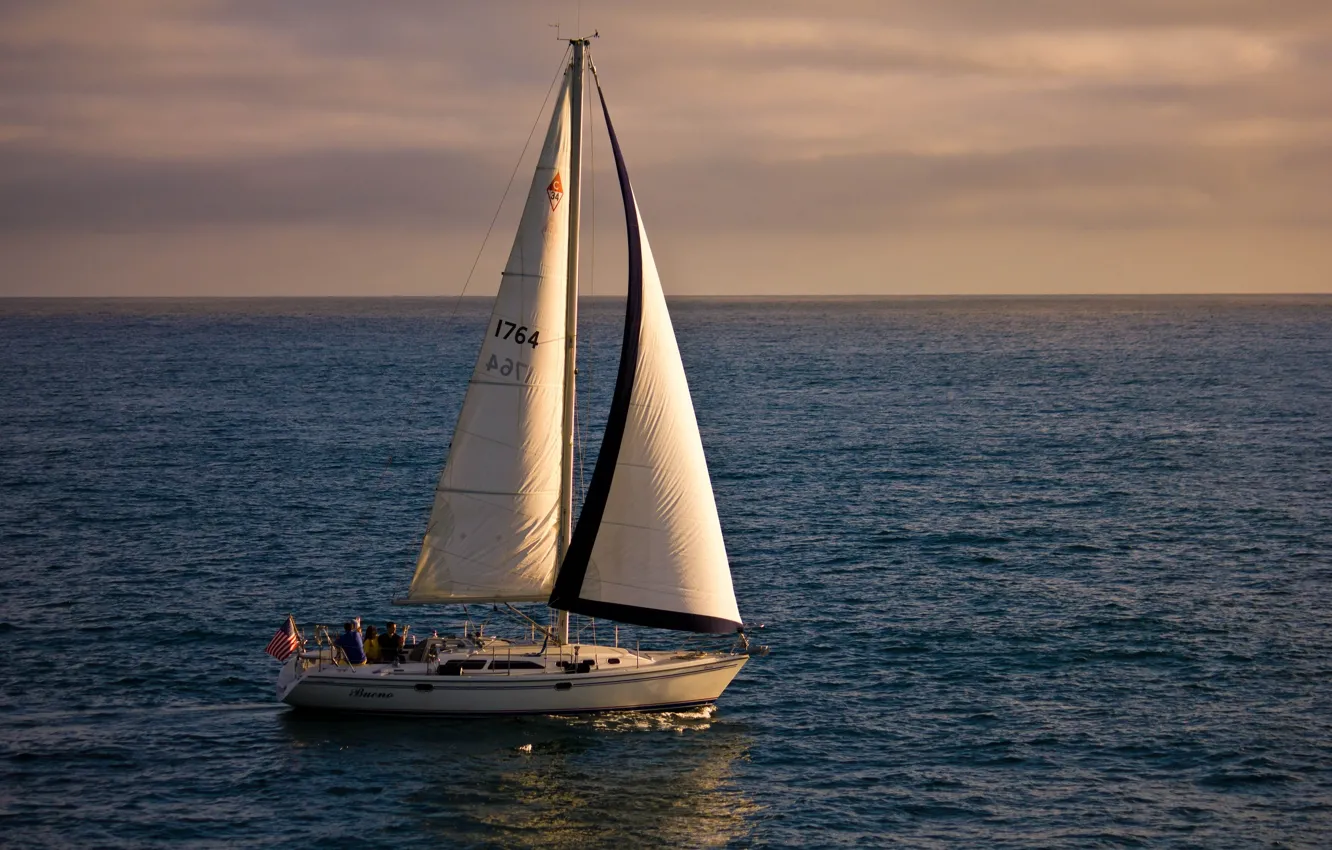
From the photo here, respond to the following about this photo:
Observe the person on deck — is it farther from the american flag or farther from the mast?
the mast

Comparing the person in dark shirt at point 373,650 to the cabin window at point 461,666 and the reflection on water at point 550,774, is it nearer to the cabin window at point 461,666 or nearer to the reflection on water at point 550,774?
the reflection on water at point 550,774

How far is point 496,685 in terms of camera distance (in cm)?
3656

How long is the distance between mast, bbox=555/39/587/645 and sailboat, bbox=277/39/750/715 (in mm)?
64

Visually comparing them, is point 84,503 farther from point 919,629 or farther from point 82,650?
point 919,629

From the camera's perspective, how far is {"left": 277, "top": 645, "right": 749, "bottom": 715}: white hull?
36688 mm

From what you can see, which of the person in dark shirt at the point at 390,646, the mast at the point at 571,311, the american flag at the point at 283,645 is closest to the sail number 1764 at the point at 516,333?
the mast at the point at 571,311

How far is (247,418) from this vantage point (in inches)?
4222

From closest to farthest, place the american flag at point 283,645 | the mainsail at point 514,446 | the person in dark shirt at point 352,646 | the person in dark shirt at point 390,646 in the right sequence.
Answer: the mainsail at point 514,446 < the american flag at point 283,645 < the person in dark shirt at point 352,646 < the person in dark shirt at point 390,646

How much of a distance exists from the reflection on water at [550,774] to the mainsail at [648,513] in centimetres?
305

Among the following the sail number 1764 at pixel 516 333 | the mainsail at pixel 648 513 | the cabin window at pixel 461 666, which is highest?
the sail number 1764 at pixel 516 333

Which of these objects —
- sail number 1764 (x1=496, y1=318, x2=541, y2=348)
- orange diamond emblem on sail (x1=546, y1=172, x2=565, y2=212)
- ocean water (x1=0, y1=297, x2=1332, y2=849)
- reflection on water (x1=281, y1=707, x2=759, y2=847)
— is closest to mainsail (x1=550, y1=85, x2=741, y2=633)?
sail number 1764 (x1=496, y1=318, x2=541, y2=348)

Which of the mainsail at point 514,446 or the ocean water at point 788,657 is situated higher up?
the mainsail at point 514,446

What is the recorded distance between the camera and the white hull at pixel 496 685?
36.7 metres

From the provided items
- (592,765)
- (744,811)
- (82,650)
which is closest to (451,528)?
(592,765)
